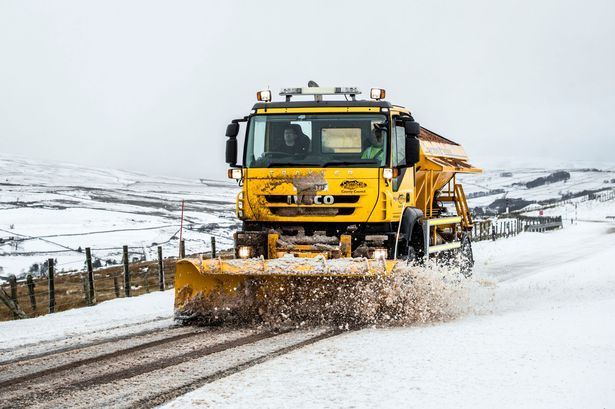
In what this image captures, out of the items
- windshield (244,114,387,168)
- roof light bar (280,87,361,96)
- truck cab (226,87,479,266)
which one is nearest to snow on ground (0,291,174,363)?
truck cab (226,87,479,266)

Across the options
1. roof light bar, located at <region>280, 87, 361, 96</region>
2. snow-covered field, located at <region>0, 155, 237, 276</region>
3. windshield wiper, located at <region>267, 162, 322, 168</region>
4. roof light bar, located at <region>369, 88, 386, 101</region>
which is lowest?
snow-covered field, located at <region>0, 155, 237, 276</region>

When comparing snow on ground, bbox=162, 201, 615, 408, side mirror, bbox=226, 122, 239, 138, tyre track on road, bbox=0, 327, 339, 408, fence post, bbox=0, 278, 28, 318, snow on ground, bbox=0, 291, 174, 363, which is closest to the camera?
snow on ground, bbox=162, 201, 615, 408

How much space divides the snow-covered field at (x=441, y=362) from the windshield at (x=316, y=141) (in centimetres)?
241

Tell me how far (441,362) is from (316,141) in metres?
4.22

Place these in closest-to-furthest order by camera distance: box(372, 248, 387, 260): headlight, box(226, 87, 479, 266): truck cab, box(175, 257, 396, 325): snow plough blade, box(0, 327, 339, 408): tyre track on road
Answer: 1. box(0, 327, 339, 408): tyre track on road
2. box(175, 257, 396, 325): snow plough blade
3. box(372, 248, 387, 260): headlight
4. box(226, 87, 479, 266): truck cab

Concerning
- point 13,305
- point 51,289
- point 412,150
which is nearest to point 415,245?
point 412,150

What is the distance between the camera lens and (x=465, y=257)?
1552 cm

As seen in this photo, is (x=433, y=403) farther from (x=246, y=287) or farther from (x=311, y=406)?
(x=246, y=287)

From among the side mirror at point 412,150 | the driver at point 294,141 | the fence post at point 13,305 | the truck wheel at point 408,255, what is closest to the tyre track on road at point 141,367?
the truck wheel at point 408,255

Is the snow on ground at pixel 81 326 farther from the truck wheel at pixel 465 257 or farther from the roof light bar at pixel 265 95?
the truck wheel at pixel 465 257

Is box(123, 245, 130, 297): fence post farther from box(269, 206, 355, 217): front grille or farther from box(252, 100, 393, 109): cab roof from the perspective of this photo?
box(269, 206, 355, 217): front grille

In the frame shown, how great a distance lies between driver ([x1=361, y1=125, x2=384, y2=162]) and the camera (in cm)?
959

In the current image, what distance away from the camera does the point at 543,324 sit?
8.27 m

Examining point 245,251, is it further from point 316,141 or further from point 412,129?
point 412,129
